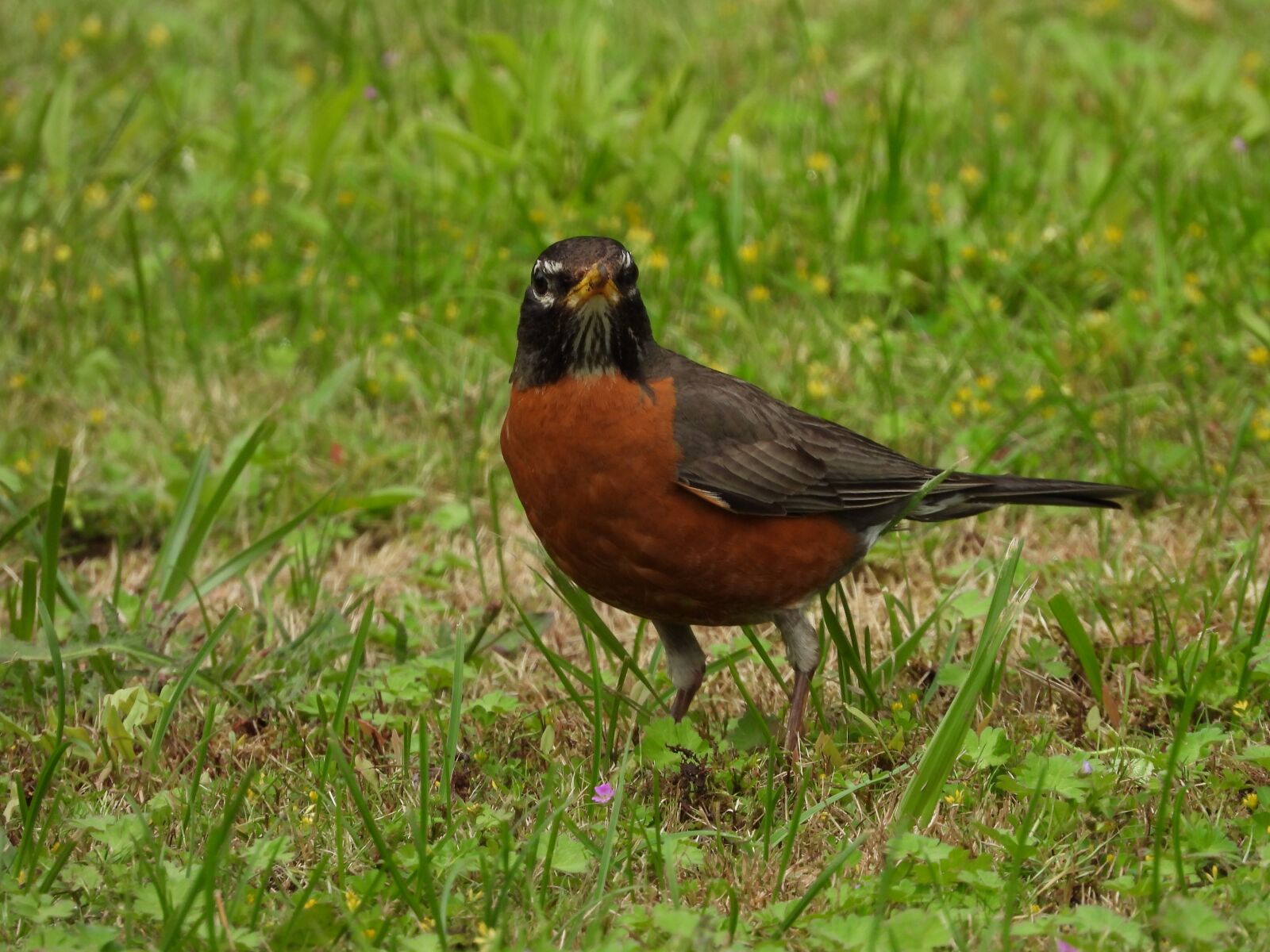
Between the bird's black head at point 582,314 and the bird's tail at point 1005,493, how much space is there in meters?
0.87

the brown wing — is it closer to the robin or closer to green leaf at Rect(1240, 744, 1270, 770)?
the robin

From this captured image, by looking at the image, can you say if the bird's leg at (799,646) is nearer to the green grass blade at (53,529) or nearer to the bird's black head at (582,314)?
the bird's black head at (582,314)

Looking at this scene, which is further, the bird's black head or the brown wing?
the brown wing

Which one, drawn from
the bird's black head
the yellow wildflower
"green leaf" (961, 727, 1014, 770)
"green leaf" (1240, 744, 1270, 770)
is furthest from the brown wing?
the yellow wildflower

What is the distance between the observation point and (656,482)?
3.73 metres

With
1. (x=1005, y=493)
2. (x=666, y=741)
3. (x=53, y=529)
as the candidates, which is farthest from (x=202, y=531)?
(x=1005, y=493)

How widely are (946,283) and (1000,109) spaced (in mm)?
1893

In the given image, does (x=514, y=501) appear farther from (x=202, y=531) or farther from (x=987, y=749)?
(x=987, y=749)

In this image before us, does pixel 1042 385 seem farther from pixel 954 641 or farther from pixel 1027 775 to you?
pixel 1027 775

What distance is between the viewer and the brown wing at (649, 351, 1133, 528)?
3857 mm

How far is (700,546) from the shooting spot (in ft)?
12.3

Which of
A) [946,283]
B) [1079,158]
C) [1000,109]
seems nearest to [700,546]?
[946,283]

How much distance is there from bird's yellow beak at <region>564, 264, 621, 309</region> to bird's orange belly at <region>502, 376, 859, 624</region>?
183 millimetres

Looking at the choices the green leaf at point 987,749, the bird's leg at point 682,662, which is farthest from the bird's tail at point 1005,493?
the green leaf at point 987,749
